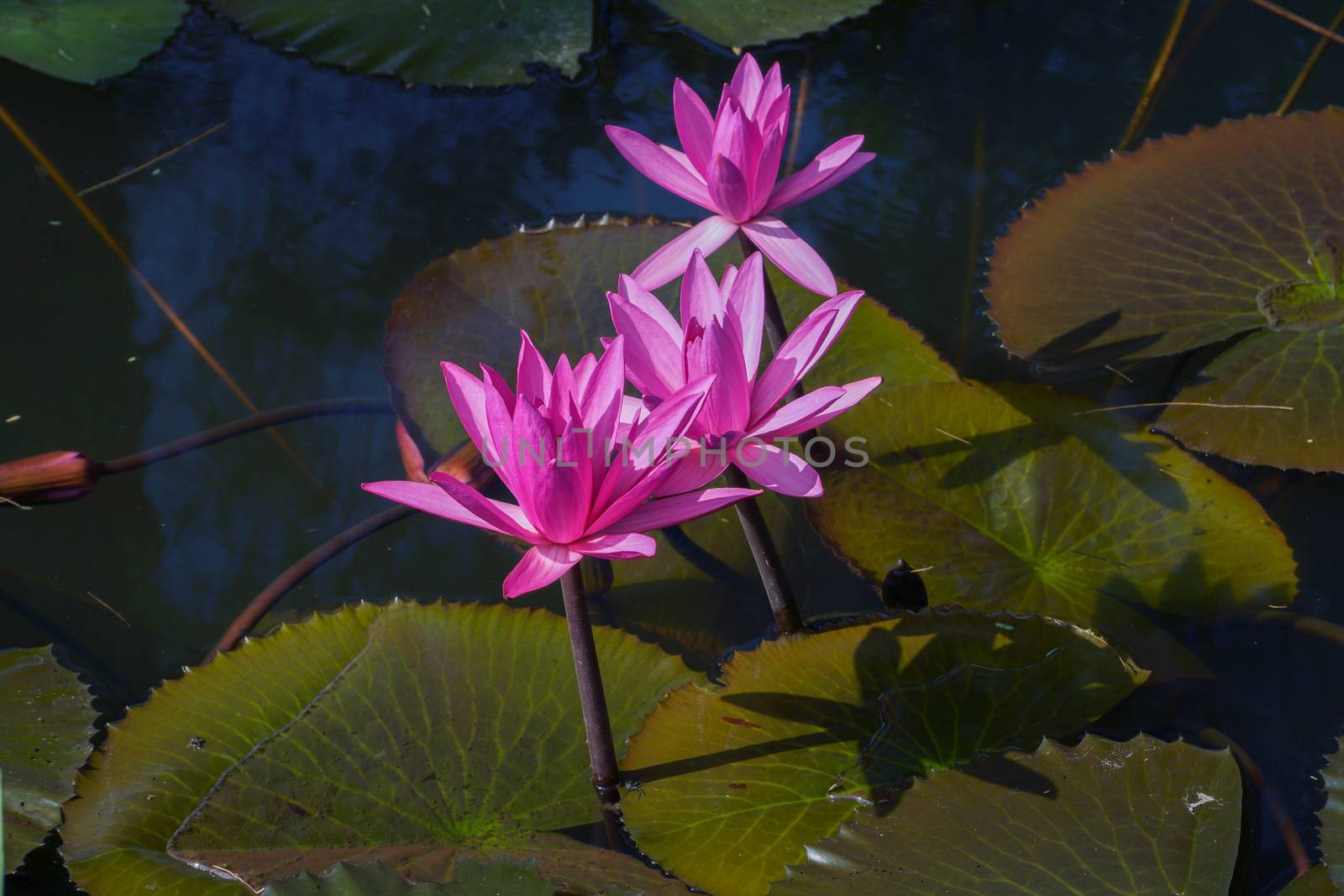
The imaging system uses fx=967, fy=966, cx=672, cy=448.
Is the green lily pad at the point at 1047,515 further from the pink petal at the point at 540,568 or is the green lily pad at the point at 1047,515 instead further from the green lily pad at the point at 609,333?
the pink petal at the point at 540,568

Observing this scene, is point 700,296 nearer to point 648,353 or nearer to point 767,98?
point 648,353

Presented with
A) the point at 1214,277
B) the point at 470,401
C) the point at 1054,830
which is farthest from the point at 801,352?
the point at 1214,277

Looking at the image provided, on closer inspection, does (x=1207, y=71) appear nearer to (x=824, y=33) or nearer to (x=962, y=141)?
(x=962, y=141)

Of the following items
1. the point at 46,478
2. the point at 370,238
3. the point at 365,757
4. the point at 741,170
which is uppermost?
the point at 741,170

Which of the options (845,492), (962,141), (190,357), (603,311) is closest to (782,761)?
(845,492)

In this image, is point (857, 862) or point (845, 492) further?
point (845, 492)

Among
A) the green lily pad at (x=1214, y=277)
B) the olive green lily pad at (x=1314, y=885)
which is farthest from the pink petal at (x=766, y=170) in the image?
the olive green lily pad at (x=1314, y=885)
